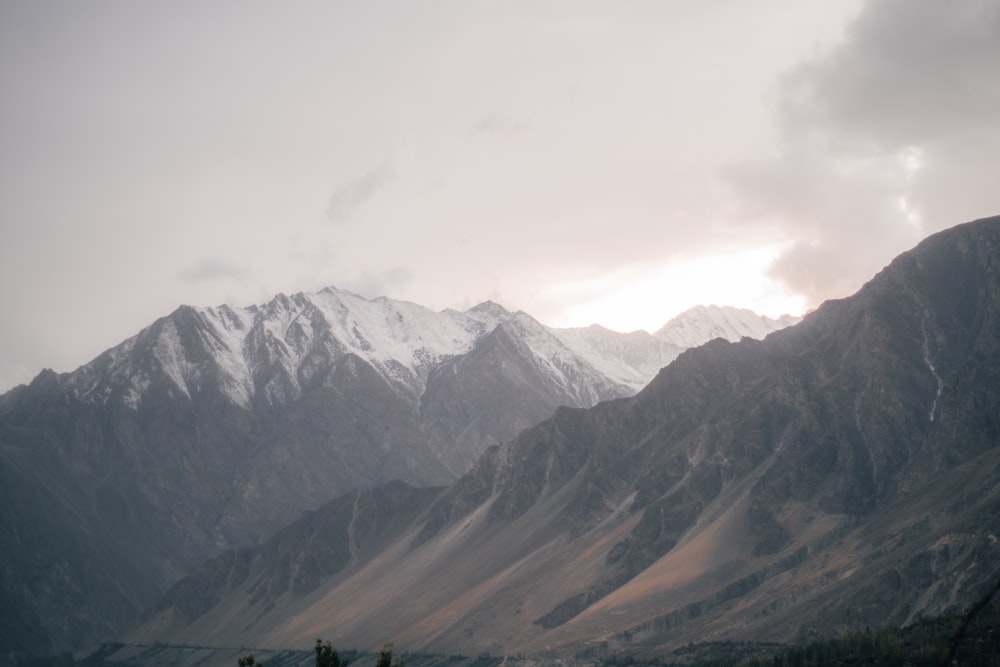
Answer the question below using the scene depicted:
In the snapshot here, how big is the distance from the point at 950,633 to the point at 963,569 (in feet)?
140

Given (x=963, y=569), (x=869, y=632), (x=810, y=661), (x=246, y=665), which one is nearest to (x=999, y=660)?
(x=810, y=661)

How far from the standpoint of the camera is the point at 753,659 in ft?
614

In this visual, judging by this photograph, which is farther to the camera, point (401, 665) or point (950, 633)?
point (950, 633)

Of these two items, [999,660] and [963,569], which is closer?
[999,660]

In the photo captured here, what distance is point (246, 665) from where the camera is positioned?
7812cm

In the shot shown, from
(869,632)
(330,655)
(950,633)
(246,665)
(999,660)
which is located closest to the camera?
(246,665)

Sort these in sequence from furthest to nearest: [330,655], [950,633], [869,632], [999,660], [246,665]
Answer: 1. [869,632]
2. [950,633]
3. [999,660]
4. [330,655]
5. [246,665]

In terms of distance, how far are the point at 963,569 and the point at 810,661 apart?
4629 cm

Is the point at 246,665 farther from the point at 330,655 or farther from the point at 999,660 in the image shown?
the point at 999,660

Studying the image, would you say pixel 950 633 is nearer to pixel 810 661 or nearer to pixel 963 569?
pixel 810 661

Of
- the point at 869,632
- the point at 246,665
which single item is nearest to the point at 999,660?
the point at 869,632

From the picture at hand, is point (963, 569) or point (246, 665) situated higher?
point (246, 665)

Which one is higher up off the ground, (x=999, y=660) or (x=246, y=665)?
(x=246, y=665)

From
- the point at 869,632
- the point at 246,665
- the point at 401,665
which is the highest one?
the point at 246,665
